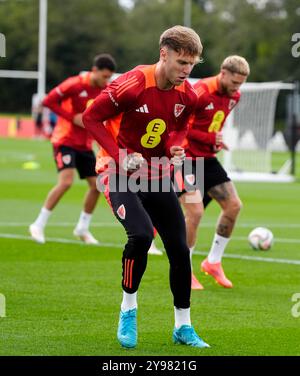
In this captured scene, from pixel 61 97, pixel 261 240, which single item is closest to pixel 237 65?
pixel 261 240

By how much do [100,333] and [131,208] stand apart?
110 centimetres

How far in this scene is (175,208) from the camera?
26.3 feet

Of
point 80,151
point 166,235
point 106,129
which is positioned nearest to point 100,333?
point 166,235

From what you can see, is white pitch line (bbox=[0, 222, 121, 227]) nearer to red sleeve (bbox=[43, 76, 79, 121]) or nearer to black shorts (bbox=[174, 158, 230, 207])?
red sleeve (bbox=[43, 76, 79, 121])

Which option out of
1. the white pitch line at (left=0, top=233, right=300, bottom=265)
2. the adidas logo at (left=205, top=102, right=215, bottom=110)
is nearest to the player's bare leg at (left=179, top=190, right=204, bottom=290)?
the adidas logo at (left=205, top=102, right=215, bottom=110)

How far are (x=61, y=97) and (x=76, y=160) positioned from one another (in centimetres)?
91

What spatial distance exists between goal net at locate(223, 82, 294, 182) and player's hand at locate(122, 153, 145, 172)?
71.6 ft

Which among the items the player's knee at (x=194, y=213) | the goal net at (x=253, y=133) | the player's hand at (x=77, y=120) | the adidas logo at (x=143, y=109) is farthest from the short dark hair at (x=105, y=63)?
the goal net at (x=253, y=133)

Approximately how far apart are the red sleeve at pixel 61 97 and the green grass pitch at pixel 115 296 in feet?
5.89

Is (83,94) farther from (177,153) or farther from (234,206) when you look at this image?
(177,153)

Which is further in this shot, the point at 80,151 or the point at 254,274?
Answer: the point at 80,151

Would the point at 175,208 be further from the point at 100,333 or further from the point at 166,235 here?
the point at 100,333

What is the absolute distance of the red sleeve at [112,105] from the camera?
7844 mm

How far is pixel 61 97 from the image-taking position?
48.0 ft
